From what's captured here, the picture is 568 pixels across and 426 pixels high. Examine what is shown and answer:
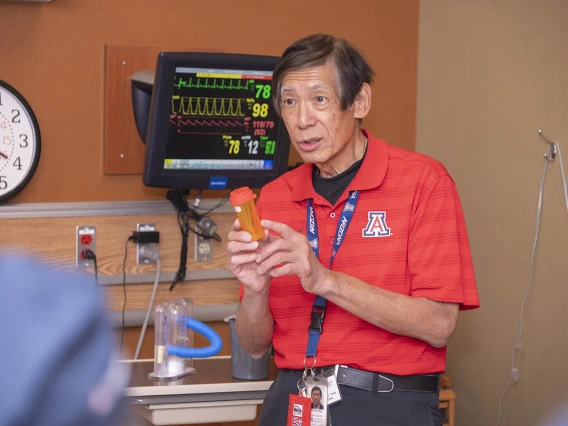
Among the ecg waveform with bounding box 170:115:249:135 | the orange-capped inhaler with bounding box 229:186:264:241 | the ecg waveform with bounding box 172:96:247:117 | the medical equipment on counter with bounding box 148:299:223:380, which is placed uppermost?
the ecg waveform with bounding box 172:96:247:117

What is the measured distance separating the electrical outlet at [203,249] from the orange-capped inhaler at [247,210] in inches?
65.7

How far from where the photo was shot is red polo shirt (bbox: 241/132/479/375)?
2104 millimetres

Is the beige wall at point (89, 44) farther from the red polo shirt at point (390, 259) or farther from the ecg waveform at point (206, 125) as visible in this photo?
the red polo shirt at point (390, 259)

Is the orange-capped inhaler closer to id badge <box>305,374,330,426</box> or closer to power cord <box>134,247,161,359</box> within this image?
id badge <box>305,374,330,426</box>

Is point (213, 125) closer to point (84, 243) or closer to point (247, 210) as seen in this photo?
point (84, 243)

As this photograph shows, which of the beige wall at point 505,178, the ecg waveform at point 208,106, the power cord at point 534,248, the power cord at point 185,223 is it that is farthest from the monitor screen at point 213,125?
the power cord at point 534,248

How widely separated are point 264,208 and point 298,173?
0.14m

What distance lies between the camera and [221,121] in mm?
3262

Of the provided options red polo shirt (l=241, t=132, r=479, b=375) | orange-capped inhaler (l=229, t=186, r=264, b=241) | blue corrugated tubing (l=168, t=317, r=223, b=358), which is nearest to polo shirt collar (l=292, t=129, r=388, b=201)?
red polo shirt (l=241, t=132, r=479, b=375)

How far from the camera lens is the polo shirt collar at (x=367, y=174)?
2.20 metres

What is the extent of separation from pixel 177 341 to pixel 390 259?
3.98ft

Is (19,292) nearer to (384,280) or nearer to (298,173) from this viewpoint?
(384,280)

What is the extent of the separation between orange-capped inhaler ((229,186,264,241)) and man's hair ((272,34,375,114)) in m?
0.53

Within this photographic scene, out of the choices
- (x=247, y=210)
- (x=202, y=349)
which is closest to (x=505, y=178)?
(x=202, y=349)
